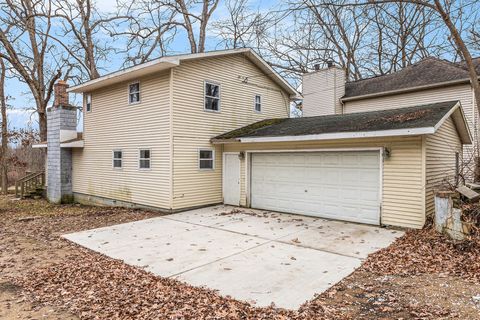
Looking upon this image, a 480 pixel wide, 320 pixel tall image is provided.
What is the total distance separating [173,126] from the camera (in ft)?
35.8

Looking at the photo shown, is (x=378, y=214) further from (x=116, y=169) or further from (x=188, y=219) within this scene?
(x=116, y=169)

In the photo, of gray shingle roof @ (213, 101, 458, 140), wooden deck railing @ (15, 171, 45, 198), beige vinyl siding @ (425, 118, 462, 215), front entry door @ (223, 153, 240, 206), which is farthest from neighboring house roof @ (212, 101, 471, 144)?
wooden deck railing @ (15, 171, 45, 198)

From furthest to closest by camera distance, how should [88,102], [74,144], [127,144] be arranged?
[88,102] → [74,144] → [127,144]

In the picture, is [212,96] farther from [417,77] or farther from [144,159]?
[417,77]

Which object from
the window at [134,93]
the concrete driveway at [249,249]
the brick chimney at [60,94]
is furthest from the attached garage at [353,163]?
the brick chimney at [60,94]

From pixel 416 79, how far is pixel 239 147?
9868mm

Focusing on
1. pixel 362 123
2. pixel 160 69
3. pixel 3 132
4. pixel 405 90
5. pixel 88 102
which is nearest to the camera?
pixel 362 123

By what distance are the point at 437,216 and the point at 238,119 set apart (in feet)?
27.2

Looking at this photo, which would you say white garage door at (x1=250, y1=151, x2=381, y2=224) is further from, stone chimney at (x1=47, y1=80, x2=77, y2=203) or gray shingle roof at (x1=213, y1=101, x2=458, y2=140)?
stone chimney at (x1=47, y1=80, x2=77, y2=203)

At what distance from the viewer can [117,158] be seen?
43.6ft

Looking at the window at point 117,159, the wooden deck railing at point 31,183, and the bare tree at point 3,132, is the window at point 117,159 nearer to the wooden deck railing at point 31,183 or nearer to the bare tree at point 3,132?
the wooden deck railing at point 31,183

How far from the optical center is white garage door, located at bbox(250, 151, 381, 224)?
9.03 meters

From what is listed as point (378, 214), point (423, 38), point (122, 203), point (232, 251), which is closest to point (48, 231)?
point (122, 203)

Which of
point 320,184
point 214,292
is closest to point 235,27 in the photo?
point 320,184
